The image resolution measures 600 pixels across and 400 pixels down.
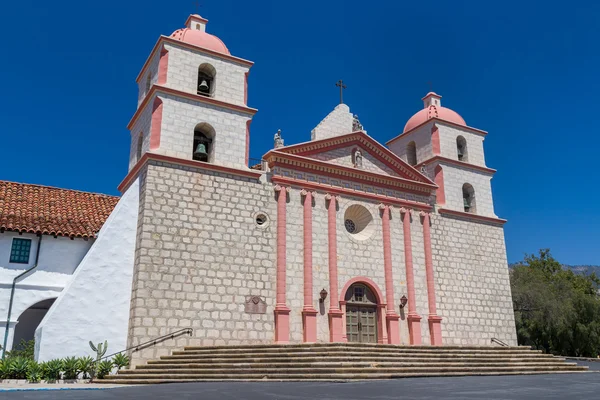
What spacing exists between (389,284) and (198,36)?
39.6 ft

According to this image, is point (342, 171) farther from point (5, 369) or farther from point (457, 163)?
point (5, 369)

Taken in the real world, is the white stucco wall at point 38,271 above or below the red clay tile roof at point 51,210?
below

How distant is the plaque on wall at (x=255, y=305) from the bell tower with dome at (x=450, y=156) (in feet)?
31.8

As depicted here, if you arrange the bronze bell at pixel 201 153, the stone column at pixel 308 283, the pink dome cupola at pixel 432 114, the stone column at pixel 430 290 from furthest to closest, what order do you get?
the pink dome cupola at pixel 432 114 → the stone column at pixel 430 290 → the bronze bell at pixel 201 153 → the stone column at pixel 308 283

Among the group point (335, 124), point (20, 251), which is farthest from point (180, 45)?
point (20, 251)

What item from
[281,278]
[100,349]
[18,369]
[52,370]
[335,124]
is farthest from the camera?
[335,124]

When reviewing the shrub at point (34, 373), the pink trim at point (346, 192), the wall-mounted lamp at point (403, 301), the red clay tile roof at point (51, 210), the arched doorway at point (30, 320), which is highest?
the pink trim at point (346, 192)

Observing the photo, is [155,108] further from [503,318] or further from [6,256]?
[503,318]

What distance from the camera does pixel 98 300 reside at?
15.6 meters

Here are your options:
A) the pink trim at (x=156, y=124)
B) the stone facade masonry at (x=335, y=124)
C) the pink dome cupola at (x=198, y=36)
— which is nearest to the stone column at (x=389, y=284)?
the stone facade masonry at (x=335, y=124)

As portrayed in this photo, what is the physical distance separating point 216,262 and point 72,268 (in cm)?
494

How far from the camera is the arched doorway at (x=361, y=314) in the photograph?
1922 centimetres

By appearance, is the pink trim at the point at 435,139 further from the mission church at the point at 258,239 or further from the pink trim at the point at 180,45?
the pink trim at the point at 180,45

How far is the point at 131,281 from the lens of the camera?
16.2m
